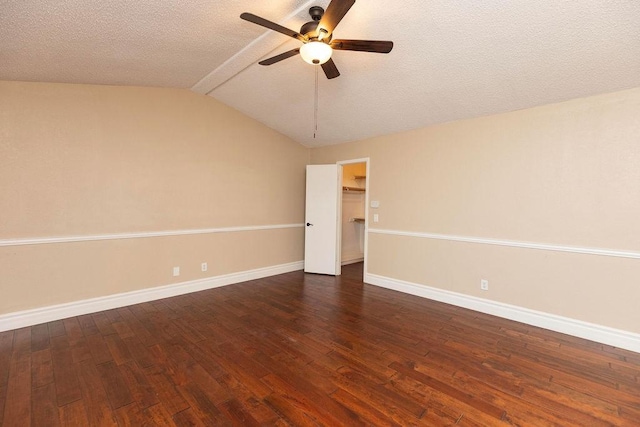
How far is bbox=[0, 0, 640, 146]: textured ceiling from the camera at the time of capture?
2.08 meters

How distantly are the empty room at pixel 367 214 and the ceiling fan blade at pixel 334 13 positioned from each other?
18 millimetres

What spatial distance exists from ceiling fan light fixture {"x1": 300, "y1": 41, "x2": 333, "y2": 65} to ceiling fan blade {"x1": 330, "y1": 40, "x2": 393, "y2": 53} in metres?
0.09

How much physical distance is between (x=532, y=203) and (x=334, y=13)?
114 inches

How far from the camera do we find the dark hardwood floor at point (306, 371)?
5.98 feet

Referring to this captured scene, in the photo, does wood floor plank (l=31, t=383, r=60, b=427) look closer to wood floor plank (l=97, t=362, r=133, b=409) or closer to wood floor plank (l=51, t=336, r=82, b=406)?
wood floor plank (l=51, t=336, r=82, b=406)

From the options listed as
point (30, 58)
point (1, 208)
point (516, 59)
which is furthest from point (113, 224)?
point (516, 59)

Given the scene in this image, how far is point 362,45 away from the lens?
84.0 inches

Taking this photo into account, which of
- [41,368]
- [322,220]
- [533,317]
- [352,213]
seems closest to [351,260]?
[352,213]

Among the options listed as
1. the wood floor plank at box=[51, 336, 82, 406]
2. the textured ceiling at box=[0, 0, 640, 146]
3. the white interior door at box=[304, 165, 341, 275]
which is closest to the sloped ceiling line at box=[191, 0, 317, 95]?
the textured ceiling at box=[0, 0, 640, 146]

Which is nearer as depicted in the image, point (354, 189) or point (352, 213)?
point (354, 189)

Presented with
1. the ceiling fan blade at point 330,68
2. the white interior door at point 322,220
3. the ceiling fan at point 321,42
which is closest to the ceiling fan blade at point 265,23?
the ceiling fan at point 321,42

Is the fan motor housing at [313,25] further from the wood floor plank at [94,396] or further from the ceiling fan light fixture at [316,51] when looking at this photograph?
the wood floor plank at [94,396]

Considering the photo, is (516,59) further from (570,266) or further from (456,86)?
(570,266)

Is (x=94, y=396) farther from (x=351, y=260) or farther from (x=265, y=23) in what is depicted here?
(x=351, y=260)
